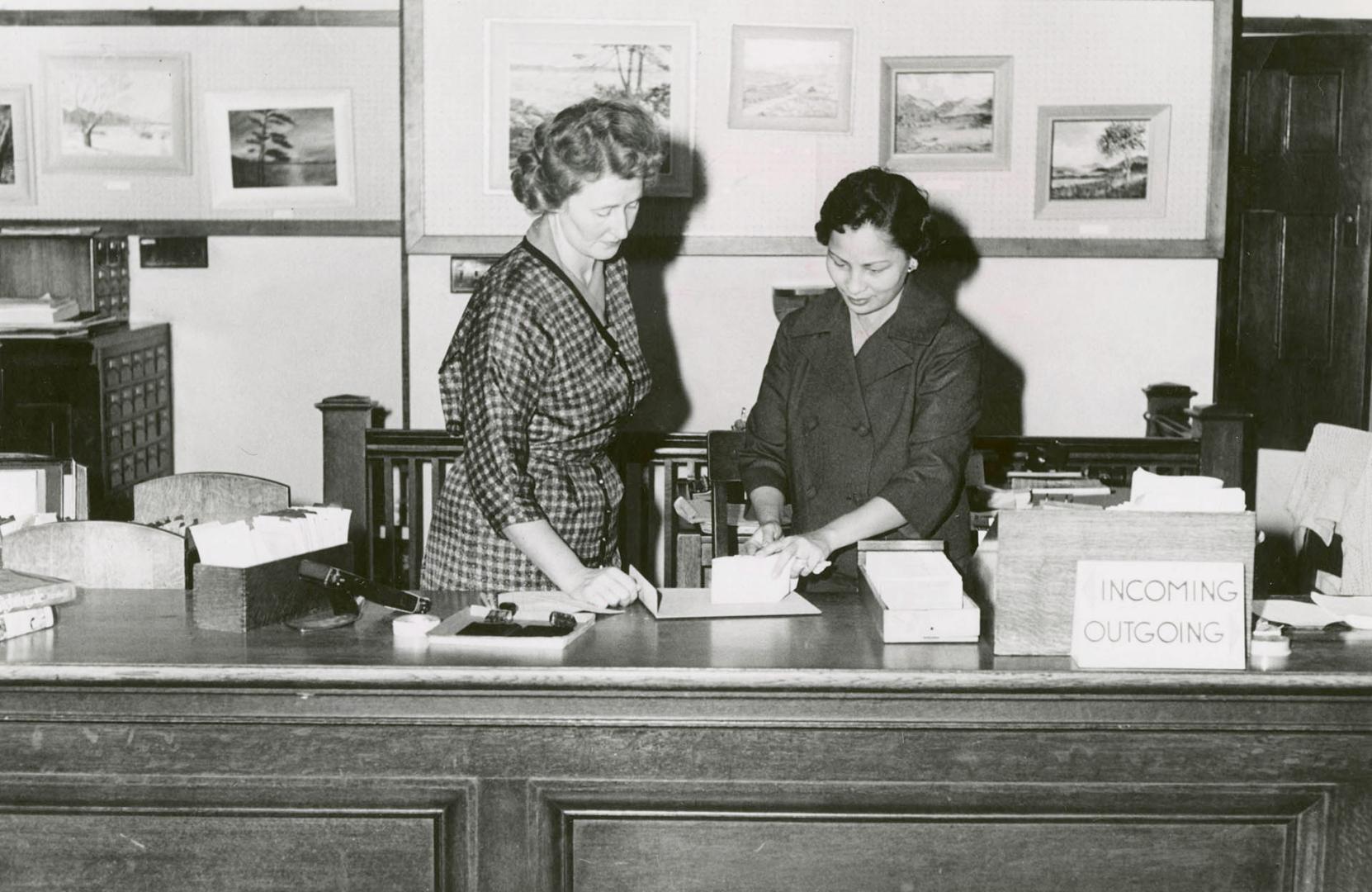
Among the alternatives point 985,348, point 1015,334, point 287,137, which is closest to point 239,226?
point 287,137

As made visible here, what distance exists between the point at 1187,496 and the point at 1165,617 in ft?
0.64

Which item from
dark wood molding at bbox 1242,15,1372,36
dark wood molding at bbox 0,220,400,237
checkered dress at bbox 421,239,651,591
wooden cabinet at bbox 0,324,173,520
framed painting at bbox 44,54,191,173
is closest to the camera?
checkered dress at bbox 421,239,651,591

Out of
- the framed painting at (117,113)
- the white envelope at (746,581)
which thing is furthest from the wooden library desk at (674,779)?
the framed painting at (117,113)

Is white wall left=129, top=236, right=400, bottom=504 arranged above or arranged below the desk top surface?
above

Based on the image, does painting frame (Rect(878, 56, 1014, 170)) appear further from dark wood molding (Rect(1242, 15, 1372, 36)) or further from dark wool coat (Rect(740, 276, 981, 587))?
dark wool coat (Rect(740, 276, 981, 587))

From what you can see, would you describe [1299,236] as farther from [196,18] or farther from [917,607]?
[196,18]

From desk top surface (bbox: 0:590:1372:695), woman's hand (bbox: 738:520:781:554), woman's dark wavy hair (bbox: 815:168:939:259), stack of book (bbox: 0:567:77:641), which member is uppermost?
woman's dark wavy hair (bbox: 815:168:939:259)

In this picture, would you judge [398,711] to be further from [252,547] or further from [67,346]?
[67,346]

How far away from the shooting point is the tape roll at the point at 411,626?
2.27 m

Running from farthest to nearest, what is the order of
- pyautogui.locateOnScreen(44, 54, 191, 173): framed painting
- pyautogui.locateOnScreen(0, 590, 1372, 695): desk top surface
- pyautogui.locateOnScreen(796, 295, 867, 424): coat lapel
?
pyautogui.locateOnScreen(44, 54, 191, 173): framed painting
pyautogui.locateOnScreen(796, 295, 867, 424): coat lapel
pyautogui.locateOnScreen(0, 590, 1372, 695): desk top surface

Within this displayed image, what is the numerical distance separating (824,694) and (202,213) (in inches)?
185

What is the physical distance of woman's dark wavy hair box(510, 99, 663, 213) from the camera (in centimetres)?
261

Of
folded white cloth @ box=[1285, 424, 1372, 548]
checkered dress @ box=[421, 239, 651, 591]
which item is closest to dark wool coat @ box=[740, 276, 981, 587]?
checkered dress @ box=[421, 239, 651, 591]

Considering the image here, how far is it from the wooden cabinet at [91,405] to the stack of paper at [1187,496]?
3931 millimetres
